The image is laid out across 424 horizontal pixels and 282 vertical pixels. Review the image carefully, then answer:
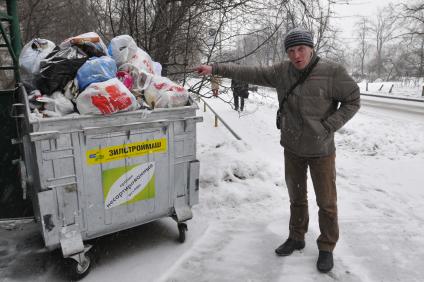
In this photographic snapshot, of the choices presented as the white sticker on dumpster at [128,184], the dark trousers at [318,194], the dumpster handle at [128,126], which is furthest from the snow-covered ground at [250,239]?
the dumpster handle at [128,126]

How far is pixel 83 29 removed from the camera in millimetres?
6078

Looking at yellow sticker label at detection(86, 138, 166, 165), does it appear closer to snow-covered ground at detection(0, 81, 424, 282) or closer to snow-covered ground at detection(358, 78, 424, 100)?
snow-covered ground at detection(0, 81, 424, 282)

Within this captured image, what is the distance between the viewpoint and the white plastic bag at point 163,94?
3125mm

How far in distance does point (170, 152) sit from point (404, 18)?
1001 inches

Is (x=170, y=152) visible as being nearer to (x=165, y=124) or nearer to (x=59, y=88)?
(x=165, y=124)

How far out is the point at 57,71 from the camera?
2.94 m

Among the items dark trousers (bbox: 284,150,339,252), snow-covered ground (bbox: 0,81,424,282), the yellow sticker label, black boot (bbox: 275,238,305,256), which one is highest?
the yellow sticker label

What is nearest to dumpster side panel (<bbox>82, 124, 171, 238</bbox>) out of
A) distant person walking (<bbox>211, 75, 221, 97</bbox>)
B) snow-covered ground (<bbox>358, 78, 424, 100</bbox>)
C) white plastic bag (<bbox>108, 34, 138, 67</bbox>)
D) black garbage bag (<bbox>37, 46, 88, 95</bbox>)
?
black garbage bag (<bbox>37, 46, 88, 95</bbox>)

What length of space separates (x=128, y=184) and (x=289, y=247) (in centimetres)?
153

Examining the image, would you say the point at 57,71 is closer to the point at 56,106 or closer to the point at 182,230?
the point at 56,106

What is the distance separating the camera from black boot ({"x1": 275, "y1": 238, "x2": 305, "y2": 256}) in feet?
10.7

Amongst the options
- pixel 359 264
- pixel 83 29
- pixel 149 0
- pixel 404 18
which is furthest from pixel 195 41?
pixel 404 18

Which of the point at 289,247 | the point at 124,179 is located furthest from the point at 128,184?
the point at 289,247

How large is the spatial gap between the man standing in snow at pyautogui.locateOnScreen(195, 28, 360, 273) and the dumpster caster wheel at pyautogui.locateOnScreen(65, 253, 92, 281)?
1634mm
